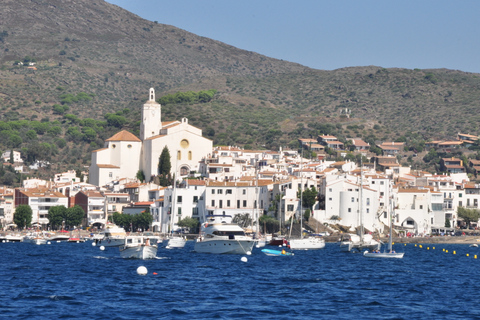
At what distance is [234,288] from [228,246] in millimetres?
24448

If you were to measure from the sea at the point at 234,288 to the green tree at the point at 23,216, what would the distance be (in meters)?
46.4

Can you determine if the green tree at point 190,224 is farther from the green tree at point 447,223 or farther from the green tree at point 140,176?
the green tree at point 447,223

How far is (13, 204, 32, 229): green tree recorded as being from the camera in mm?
114938

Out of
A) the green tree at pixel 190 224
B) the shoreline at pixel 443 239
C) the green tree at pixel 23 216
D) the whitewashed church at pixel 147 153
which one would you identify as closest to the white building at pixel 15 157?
the whitewashed church at pixel 147 153

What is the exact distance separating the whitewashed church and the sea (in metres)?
59.6

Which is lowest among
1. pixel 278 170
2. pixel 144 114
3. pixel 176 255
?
pixel 176 255

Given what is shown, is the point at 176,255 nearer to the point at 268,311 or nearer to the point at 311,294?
the point at 311,294

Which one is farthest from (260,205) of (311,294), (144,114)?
(311,294)

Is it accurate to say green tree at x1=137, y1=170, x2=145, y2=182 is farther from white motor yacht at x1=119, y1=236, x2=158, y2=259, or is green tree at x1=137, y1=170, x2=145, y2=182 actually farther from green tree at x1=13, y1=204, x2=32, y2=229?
white motor yacht at x1=119, y1=236, x2=158, y2=259

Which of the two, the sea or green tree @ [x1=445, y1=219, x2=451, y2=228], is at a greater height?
green tree @ [x1=445, y1=219, x2=451, y2=228]

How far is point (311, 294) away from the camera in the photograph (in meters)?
42.9

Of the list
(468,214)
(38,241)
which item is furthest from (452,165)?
(38,241)

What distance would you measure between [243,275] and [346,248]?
102 feet

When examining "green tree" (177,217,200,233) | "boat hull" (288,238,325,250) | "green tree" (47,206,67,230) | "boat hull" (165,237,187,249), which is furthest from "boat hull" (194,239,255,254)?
"green tree" (47,206,67,230)
